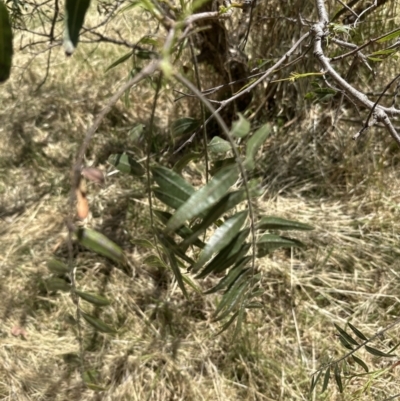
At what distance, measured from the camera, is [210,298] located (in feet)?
5.25

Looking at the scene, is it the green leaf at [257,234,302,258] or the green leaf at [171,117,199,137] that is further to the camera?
the green leaf at [171,117,199,137]

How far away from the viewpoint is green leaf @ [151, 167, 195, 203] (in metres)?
0.53

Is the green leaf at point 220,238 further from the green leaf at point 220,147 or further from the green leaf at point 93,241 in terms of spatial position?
the green leaf at point 220,147

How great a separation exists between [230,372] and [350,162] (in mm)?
893

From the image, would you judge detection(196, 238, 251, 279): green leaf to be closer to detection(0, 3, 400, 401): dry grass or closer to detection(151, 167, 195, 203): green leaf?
detection(151, 167, 195, 203): green leaf

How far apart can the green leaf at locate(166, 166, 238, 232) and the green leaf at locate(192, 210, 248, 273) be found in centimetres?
4

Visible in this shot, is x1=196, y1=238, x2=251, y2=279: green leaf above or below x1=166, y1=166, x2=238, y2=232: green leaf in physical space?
below

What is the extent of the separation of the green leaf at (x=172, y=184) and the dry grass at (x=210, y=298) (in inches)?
27.5

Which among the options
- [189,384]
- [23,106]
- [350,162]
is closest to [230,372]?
[189,384]

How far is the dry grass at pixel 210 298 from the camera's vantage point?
4.65 feet

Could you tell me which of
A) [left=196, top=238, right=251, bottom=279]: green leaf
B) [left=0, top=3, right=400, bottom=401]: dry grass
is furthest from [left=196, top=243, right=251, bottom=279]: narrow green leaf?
[left=0, top=3, right=400, bottom=401]: dry grass

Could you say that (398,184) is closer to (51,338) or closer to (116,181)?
(116,181)

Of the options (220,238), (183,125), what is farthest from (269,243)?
(183,125)

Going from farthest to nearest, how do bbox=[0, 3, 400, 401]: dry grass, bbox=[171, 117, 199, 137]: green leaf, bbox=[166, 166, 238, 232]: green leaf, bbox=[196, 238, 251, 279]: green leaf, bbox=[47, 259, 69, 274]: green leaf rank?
bbox=[0, 3, 400, 401]: dry grass → bbox=[171, 117, 199, 137]: green leaf → bbox=[47, 259, 69, 274]: green leaf → bbox=[196, 238, 251, 279]: green leaf → bbox=[166, 166, 238, 232]: green leaf
